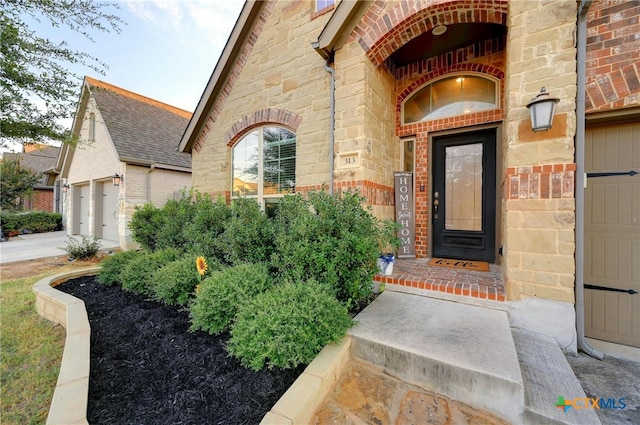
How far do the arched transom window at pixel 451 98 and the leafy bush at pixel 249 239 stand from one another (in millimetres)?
3353

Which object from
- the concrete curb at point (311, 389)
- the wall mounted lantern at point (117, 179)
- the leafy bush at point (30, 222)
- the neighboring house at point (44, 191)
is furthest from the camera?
the neighboring house at point (44, 191)

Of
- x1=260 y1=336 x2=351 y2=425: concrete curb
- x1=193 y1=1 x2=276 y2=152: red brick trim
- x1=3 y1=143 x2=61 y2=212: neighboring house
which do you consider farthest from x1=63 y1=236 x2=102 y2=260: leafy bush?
x1=3 y1=143 x2=61 y2=212: neighboring house

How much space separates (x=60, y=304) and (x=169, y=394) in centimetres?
262

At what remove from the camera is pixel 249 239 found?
11.3 ft

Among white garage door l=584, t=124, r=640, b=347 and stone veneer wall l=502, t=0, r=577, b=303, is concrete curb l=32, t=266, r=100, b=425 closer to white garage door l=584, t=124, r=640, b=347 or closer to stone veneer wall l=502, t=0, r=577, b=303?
stone veneer wall l=502, t=0, r=577, b=303

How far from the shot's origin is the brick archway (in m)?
3.26

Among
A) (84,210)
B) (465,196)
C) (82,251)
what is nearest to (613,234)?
(465,196)

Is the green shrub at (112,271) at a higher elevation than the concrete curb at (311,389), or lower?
higher

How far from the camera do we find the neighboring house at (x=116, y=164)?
939 cm

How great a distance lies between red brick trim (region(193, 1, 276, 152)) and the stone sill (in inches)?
199

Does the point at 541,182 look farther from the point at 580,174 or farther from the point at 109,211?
the point at 109,211

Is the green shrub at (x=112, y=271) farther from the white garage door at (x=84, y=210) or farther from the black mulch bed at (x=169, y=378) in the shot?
the white garage door at (x=84, y=210)

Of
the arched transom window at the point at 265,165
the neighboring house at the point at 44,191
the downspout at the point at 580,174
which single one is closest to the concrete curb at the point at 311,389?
the downspout at the point at 580,174

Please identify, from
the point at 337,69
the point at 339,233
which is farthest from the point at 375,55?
the point at 339,233
